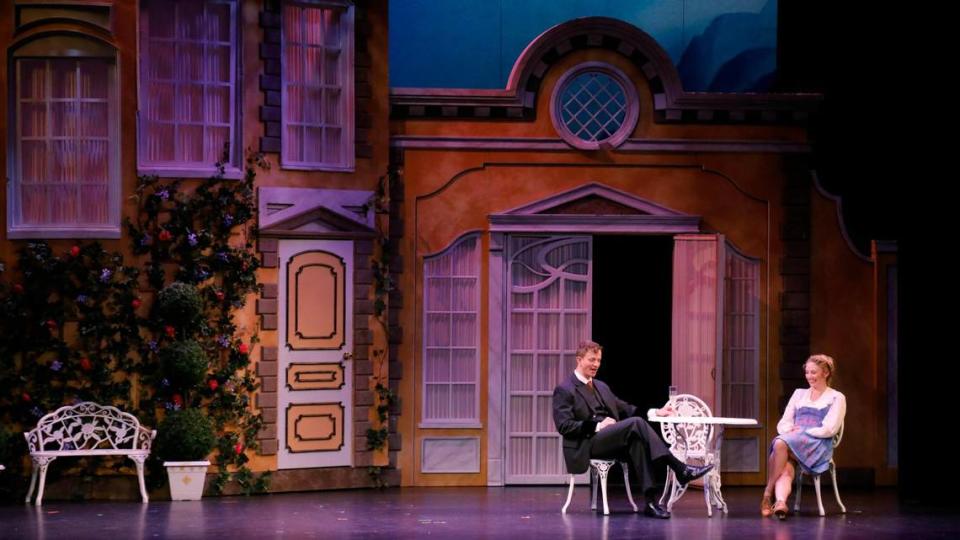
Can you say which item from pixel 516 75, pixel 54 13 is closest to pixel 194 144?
pixel 54 13

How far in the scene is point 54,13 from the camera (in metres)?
11.0

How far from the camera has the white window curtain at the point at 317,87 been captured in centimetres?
1152

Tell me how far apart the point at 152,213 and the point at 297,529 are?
9.81 ft

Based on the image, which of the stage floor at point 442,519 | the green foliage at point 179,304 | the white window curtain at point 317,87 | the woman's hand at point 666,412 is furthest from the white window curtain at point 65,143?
the woman's hand at point 666,412

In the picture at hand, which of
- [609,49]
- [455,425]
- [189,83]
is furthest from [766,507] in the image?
[189,83]

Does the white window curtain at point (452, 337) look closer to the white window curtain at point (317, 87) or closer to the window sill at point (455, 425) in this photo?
the window sill at point (455, 425)

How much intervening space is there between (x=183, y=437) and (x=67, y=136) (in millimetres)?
2371

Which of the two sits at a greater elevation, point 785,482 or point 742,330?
point 742,330

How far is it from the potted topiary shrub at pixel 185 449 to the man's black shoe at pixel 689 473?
11.1ft

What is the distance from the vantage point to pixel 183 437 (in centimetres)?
1073

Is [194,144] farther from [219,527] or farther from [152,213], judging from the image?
[219,527]

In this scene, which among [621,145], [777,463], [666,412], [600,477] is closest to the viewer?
[777,463]

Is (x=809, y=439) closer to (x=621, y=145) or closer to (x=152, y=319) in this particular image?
(x=621, y=145)

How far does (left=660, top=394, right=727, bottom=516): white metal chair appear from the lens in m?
10.1
